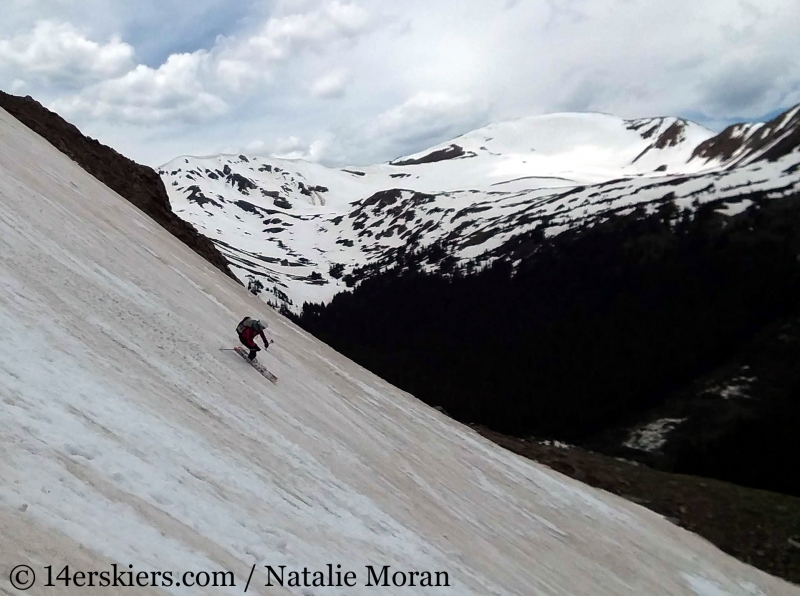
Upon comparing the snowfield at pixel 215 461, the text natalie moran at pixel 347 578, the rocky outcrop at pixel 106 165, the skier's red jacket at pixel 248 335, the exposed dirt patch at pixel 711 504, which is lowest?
the text natalie moran at pixel 347 578

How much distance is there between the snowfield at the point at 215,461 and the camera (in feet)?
25.6

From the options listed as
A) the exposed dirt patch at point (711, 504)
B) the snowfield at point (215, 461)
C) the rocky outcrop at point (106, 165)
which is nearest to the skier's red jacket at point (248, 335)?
the snowfield at point (215, 461)

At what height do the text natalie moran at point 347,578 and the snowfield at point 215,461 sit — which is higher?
the snowfield at point 215,461

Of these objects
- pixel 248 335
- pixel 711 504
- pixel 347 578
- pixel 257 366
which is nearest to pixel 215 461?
pixel 347 578

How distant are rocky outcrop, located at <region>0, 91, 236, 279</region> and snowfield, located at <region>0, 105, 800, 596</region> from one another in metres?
9.33

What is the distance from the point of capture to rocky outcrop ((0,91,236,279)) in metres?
35.0

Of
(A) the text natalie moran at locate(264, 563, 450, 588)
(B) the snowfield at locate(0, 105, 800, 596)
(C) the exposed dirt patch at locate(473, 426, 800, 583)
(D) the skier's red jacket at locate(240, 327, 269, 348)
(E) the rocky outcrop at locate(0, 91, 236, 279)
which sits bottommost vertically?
(A) the text natalie moran at locate(264, 563, 450, 588)

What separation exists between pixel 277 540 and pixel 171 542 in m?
2.22

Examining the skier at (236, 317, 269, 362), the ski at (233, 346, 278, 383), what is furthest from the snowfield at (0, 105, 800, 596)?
the skier at (236, 317, 269, 362)

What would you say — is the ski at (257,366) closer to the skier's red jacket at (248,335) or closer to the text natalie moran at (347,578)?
the skier's red jacket at (248,335)

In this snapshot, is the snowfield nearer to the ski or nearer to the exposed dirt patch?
the ski

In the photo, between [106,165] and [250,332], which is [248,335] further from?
[106,165]

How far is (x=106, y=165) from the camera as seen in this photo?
3762 centimetres

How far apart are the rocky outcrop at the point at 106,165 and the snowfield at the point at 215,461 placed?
9.33 m
